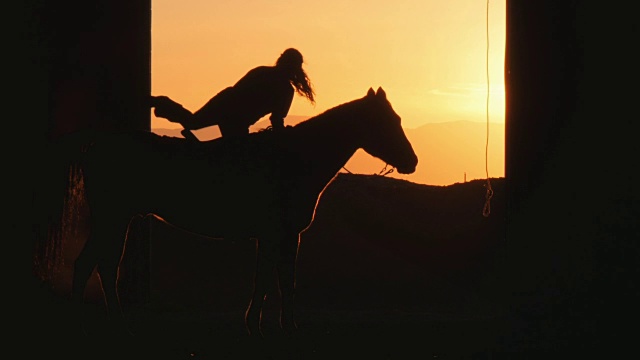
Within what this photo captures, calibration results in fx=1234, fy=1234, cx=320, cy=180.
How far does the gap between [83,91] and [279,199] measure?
7.19 feet

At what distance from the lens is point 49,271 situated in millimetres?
8641


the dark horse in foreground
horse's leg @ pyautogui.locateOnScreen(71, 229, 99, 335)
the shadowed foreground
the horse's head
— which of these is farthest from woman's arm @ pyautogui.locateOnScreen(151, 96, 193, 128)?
the shadowed foreground

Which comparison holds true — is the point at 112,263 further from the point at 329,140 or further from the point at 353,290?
the point at 353,290

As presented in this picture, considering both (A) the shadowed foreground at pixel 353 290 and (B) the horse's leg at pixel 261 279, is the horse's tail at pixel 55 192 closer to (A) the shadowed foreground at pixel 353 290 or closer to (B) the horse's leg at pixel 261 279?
(A) the shadowed foreground at pixel 353 290

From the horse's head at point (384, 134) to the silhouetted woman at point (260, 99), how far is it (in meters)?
0.47

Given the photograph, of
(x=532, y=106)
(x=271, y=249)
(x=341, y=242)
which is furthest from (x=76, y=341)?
(x=341, y=242)

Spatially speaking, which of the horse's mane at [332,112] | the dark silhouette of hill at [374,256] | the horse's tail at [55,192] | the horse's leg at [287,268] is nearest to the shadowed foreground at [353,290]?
the dark silhouette of hill at [374,256]

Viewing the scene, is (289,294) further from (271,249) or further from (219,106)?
(219,106)

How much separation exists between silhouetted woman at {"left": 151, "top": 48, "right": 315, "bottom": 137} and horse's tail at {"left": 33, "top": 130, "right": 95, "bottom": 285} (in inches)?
41.4

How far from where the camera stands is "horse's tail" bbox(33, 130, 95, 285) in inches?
331

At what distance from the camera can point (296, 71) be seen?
31.4ft

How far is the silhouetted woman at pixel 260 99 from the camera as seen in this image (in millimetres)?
9516

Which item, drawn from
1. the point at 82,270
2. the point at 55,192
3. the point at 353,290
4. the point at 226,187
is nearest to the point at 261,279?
the point at 226,187

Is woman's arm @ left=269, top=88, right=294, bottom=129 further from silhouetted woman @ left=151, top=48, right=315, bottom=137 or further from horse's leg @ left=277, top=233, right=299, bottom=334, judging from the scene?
horse's leg @ left=277, top=233, right=299, bottom=334
